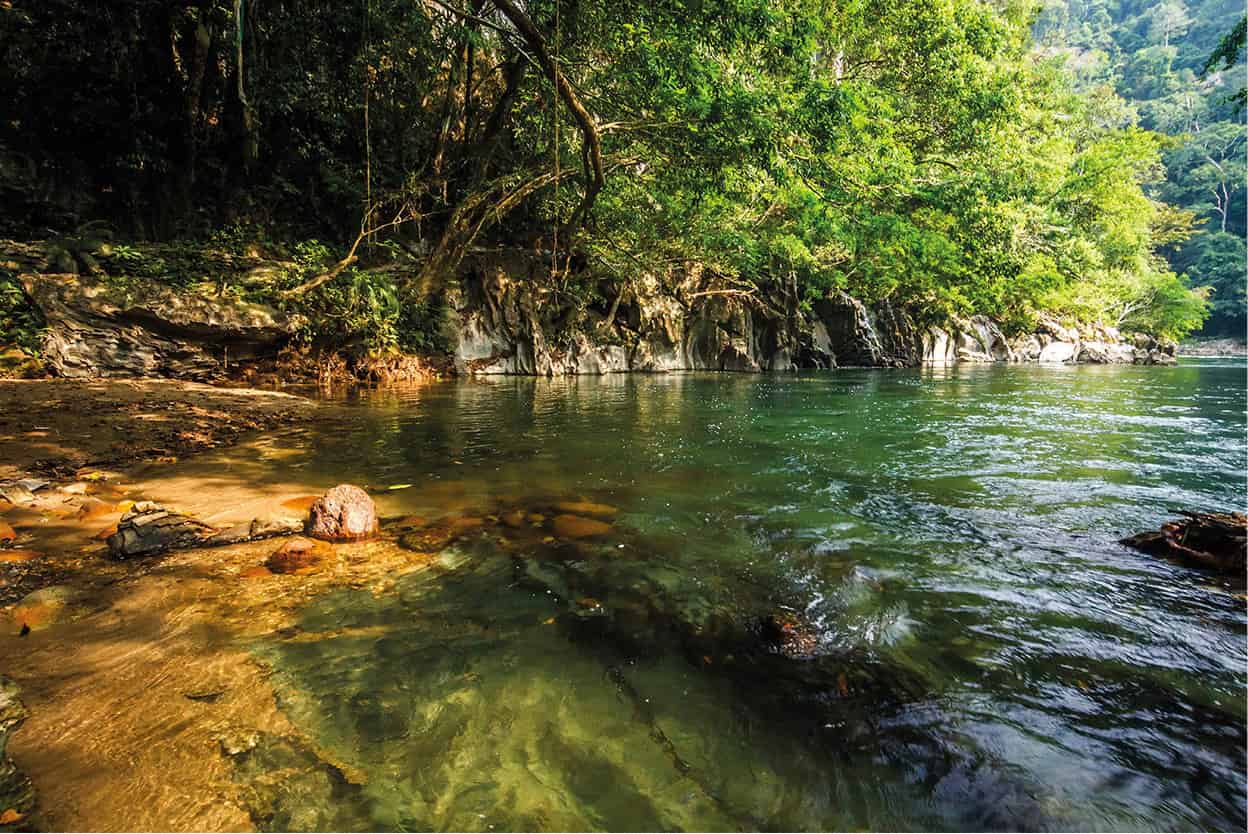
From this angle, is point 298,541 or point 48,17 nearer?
point 298,541

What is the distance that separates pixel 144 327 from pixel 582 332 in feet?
35.9

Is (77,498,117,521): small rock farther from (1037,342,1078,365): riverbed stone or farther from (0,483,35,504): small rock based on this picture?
(1037,342,1078,365): riverbed stone

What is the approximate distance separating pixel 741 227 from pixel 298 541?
16464 millimetres

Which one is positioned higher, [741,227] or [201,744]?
[741,227]

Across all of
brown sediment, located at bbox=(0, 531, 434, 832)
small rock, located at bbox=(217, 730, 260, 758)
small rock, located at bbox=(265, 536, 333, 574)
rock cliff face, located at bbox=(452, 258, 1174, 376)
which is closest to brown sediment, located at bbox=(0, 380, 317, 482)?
small rock, located at bbox=(265, 536, 333, 574)

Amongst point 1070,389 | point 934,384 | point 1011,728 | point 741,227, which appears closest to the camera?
point 1011,728

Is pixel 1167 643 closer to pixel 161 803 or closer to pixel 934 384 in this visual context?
pixel 161 803

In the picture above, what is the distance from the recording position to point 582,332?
17.9 m

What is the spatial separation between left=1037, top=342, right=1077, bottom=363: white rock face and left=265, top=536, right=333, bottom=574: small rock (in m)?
36.1

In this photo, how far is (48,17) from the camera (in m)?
10.6

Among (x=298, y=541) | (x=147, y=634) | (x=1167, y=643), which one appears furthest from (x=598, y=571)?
(x=1167, y=643)

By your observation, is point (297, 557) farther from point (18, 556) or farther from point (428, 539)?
point (18, 556)

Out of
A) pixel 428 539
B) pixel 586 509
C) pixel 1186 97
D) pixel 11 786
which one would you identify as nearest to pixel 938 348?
pixel 586 509

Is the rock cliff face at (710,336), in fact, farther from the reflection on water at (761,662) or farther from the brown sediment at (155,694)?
the brown sediment at (155,694)
